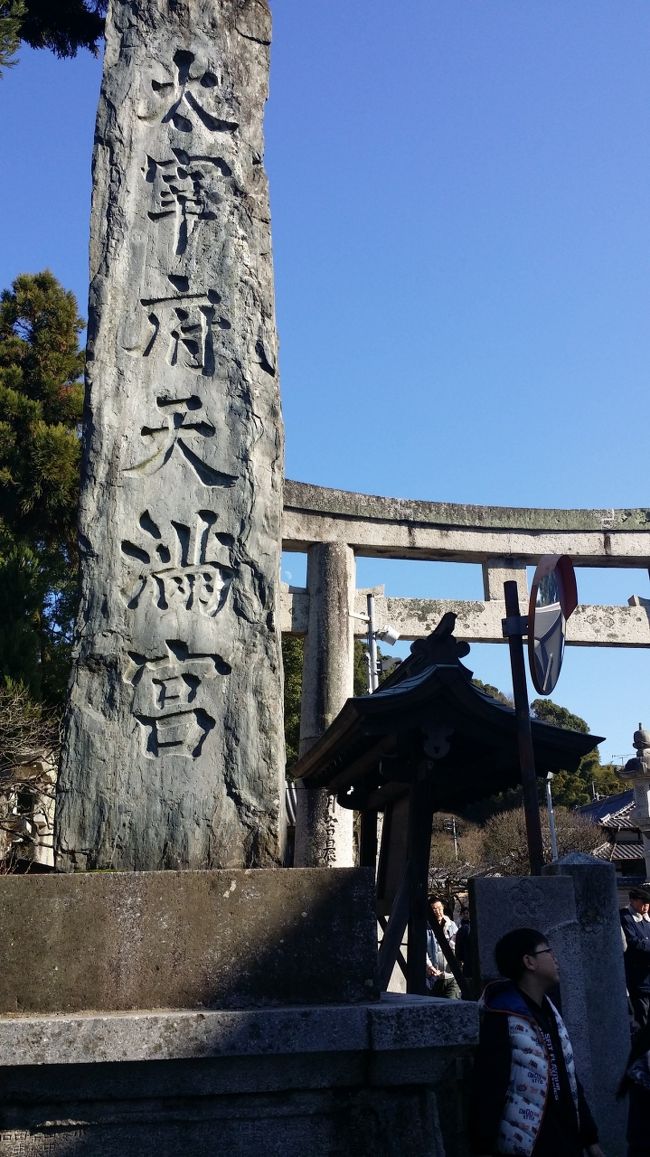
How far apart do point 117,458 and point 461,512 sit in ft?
34.0

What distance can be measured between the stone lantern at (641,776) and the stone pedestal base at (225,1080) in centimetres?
1785

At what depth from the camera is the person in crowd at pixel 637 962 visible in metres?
4.35

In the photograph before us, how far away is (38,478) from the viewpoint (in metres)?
13.4

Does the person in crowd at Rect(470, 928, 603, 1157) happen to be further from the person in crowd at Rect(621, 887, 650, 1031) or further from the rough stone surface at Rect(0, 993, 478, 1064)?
the person in crowd at Rect(621, 887, 650, 1031)

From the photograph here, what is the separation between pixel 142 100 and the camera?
156 inches

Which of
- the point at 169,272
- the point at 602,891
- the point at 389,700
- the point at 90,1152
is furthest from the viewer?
the point at 389,700

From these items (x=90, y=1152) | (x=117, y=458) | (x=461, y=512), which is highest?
(x=461, y=512)

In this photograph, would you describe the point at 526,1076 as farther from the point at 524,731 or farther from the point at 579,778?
the point at 579,778

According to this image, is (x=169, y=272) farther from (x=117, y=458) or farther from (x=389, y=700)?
(x=389, y=700)

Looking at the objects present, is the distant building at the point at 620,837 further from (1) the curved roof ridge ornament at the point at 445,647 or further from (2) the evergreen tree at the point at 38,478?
(1) the curved roof ridge ornament at the point at 445,647

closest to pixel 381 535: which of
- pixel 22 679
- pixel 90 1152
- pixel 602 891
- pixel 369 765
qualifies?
pixel 22 679

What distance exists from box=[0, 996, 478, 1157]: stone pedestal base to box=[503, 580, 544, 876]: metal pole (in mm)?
3018

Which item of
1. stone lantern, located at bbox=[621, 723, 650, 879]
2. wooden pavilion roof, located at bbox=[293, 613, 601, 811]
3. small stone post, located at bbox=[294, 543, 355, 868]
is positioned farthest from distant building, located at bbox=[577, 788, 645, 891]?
wooden pavilion roof, located at bbox=[293, 613, 601, 811]

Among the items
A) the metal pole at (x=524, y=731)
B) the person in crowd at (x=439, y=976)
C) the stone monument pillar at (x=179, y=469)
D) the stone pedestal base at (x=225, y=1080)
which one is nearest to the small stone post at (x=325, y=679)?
the person in crowd at (x=439, y=976)
